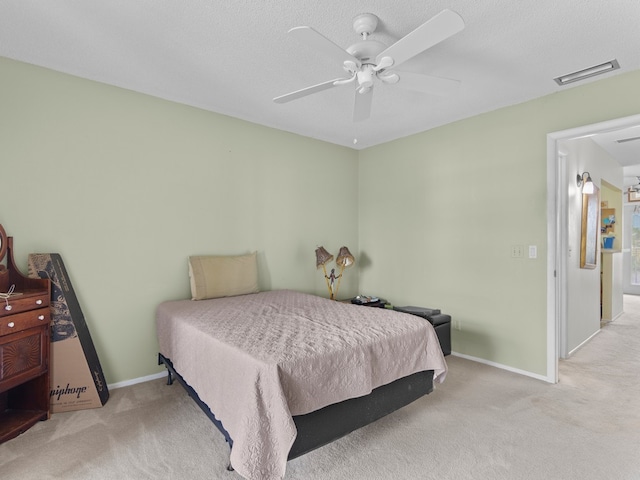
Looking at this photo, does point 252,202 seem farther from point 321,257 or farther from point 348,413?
point 348,413

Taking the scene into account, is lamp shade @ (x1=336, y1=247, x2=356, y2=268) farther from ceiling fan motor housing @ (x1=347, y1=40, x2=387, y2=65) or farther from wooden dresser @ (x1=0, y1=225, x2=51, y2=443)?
wooden dresser @ (x1=0, y1=225, x2=51, y2=443)

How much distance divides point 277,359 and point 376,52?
1932 mm

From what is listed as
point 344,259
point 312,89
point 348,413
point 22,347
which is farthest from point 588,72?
point 22,347

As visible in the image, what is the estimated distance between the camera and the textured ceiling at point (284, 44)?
192cm

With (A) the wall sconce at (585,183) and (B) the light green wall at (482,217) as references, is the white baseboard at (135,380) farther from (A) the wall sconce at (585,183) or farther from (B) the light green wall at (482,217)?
(A) the wall sconce at (585,183)

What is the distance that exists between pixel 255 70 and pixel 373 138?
210 cm

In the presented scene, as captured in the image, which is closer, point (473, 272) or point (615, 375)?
point (615, 375)

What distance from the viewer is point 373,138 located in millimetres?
4352

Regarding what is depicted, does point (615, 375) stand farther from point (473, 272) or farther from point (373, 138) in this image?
point (373, 138)

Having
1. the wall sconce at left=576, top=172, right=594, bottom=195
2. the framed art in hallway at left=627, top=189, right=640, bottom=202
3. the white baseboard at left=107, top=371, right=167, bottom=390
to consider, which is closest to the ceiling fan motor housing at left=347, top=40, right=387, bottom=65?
the white baseboard at left=107, top=371, right=167, bottom=390

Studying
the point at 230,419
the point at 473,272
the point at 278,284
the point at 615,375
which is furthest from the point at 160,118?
the point at 615,375

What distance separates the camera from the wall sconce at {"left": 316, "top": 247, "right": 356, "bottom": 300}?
4062 mm

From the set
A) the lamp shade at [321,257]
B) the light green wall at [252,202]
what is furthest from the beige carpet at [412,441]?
the lamp shade at [321,257]

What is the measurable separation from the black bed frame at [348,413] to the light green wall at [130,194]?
107 centimetres
